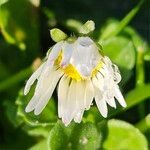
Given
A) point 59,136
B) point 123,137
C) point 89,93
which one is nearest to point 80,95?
point 89,93

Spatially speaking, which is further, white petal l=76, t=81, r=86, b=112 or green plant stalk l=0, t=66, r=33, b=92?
green plant stalk l=0, t=66, r=33, b=92

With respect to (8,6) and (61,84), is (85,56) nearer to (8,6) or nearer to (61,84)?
(61,84)

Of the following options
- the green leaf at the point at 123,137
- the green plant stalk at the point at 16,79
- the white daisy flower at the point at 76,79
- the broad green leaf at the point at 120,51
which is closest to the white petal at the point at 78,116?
the white daisy flower at the point at 76,79

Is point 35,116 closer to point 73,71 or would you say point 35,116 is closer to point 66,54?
point 73,71

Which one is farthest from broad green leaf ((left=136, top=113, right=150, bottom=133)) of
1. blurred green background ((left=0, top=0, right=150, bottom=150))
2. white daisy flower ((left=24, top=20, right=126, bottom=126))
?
white daisy flower ((left=24, top=20, right=126, bottom=126))

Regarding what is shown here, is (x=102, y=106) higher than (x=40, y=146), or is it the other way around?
(x=102, y=106)

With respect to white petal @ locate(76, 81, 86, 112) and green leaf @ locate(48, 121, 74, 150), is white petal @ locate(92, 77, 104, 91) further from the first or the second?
green leaf @ locate(48, 121, 74, 150)
